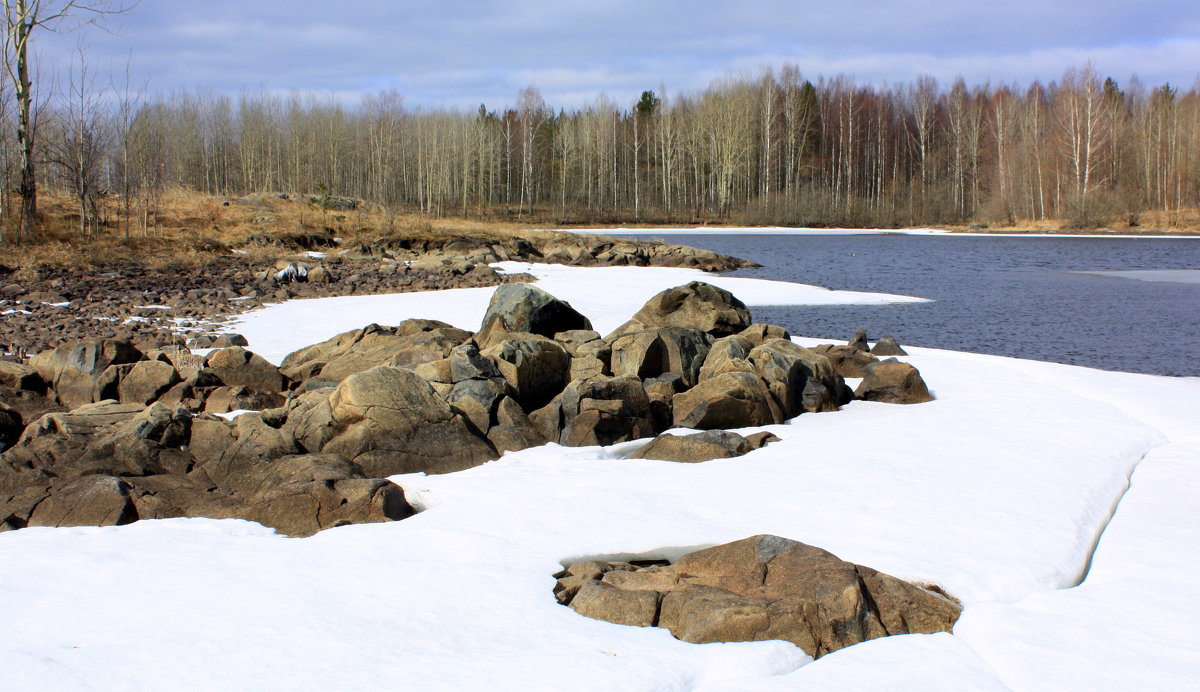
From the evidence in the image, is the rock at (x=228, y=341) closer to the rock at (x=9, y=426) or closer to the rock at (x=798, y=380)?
the rock at (x=9, y=426)

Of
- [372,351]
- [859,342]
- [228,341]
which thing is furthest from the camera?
[859,342]

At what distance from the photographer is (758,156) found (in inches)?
2933

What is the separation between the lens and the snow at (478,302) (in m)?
15.5

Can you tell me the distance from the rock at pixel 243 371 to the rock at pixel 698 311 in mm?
5301

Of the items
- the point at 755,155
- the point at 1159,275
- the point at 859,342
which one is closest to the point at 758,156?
the point at 755,155

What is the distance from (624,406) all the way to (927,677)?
5110 millimetres

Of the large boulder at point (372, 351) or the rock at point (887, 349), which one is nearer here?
the large boulder at point (372, 351)

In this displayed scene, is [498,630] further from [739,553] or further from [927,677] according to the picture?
[927,677]

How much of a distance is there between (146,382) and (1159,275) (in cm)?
3040

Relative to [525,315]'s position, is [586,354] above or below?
below

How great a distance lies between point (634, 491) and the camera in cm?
715

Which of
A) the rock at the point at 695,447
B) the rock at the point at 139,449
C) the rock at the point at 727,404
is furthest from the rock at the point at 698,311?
the rock at the point at 139,449

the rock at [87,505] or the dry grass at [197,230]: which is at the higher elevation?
the dry grass at [197,230]

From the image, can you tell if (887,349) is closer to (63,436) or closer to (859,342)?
(859,342)
